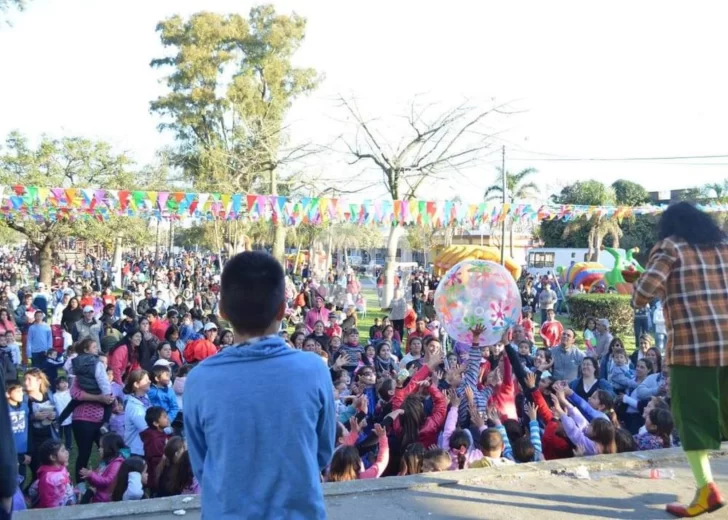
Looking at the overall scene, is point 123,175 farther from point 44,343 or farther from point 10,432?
point 10,432

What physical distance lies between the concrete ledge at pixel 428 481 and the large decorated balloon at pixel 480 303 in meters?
2.14

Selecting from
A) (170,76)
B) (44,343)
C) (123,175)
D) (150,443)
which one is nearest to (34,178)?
(123,175)

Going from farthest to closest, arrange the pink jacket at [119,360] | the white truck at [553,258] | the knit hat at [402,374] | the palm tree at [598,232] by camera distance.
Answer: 1. the white truck at [553,258]
2. the palm tree at [598,232]
3. the pink jacket at [119,360]
4. the knit hat at [402,374]

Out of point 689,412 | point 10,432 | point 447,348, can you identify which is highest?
point 10,432

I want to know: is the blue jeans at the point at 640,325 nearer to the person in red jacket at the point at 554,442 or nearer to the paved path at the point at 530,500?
the person in red jacket at the point at 554,442

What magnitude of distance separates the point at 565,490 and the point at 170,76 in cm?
2953

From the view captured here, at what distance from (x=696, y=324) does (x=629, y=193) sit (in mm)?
43494

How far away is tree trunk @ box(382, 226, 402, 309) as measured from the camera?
63.6 feet

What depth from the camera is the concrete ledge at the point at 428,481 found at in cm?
361

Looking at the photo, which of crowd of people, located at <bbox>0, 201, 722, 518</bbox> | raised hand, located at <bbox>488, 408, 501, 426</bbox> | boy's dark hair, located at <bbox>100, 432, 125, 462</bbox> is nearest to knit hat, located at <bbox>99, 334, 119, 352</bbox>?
crowd of people, located at <bbox>0, 201, 722, 518</bbox>

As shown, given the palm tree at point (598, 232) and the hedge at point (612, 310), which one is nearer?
the hedge at point (612, 310)

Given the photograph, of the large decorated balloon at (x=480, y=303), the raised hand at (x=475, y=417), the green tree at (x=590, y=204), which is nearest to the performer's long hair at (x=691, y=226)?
the raised hand at (x=475, y=417)

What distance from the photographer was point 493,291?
6.63 m

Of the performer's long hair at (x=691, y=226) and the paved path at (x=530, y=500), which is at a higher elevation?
the performer's long hair at (x=691, y=226)
